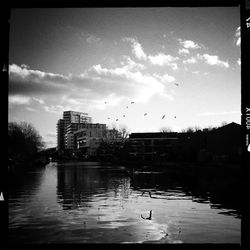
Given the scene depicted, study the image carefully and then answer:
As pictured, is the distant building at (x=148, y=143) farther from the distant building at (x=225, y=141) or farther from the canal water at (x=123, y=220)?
the canal water at (x=123, y=220)

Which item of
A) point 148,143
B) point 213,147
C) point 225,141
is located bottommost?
point 213,147

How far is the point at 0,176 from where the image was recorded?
5895mm

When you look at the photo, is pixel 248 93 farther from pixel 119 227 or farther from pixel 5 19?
pixel 119 227

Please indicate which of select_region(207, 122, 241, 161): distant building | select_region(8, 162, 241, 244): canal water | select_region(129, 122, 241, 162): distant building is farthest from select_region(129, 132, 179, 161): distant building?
select_region(8, 162, 241, 244): canal water

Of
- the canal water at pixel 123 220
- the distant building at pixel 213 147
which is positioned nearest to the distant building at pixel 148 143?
the distant building at pixel 213 147

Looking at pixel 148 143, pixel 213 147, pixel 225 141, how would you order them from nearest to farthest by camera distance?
1. pixel 225 141
2. pixel 213 147
3. pixel 148 143

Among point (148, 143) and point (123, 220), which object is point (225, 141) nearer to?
point (123, 220)

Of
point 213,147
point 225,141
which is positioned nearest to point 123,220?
point 225,141

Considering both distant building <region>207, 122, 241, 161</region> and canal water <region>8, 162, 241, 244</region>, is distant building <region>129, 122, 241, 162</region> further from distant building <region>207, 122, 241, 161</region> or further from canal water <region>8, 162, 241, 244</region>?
canal water <region>8, 162, 241, 244</region>

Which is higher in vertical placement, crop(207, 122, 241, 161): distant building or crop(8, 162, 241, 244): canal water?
crop(207, 122, 241, 161): distant building

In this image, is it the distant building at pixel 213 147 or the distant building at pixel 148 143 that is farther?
the distant building at pixel 148 143
